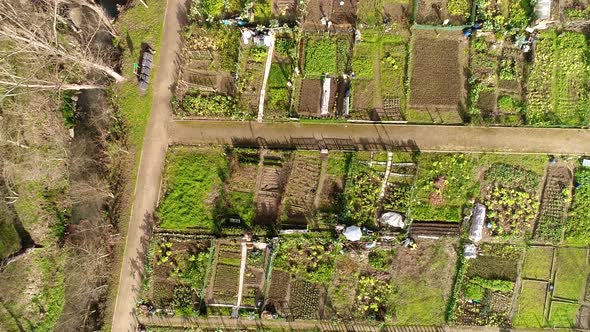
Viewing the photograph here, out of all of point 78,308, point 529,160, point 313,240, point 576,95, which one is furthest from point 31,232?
point 576,95

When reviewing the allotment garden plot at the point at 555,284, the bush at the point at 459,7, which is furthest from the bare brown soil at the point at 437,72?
the allotment garden plot at the point at 555,284

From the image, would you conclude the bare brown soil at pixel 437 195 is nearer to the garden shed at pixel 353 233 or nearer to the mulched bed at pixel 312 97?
the garden shed at pixel 353 233

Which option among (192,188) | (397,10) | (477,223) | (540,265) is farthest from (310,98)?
(540,265)

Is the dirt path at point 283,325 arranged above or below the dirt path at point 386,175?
below

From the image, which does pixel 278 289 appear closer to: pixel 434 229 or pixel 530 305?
pixel 434 229

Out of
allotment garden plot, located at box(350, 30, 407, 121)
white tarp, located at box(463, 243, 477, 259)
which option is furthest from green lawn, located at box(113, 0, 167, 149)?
white tarp, located at box(463, 243, 477, 259)

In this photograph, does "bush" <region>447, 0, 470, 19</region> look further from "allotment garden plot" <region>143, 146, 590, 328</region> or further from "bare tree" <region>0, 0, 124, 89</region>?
"bare tree" <region>0, 0, 124, 89</region>
